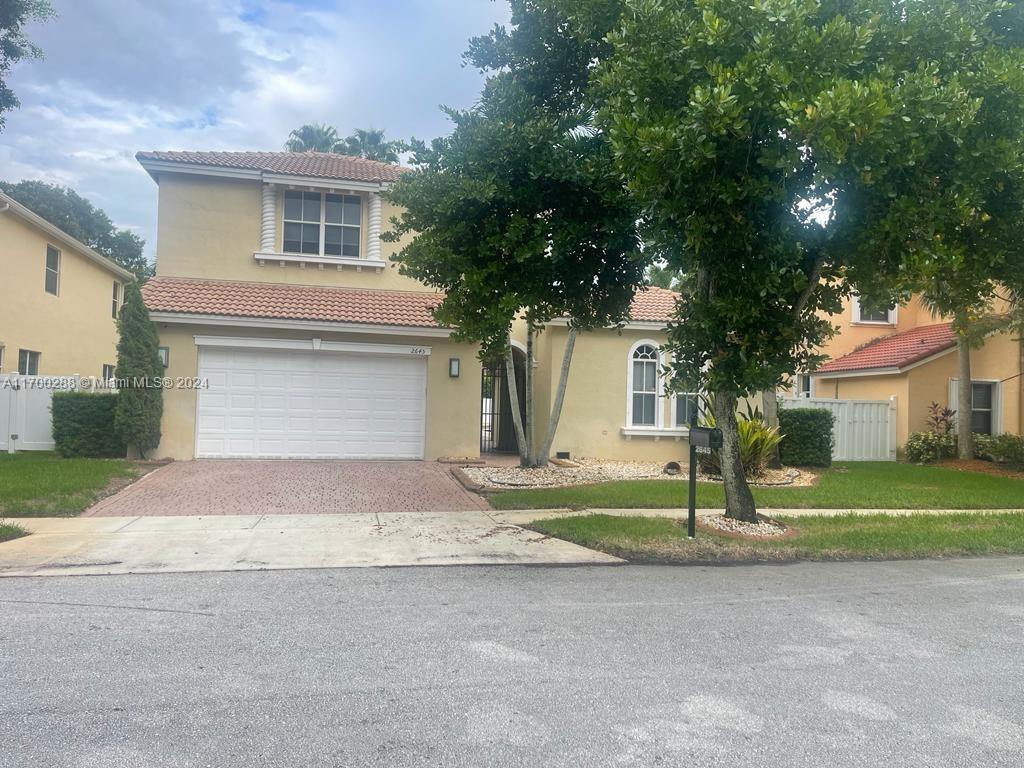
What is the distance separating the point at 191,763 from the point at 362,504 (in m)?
7.12

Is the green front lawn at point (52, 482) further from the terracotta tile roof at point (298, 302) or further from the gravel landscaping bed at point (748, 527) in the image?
the gravel landscaping bed at point (748, 527)

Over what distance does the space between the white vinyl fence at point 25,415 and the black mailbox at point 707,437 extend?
42.7 ft

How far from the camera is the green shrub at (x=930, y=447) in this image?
17344 millimetres

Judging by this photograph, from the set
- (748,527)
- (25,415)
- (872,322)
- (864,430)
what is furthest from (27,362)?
(872,322)

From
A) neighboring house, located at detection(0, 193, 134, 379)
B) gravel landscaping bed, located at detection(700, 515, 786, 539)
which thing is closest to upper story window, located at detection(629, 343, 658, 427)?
gravel landscaping bed, located at detection(700, 515, 786, 539)

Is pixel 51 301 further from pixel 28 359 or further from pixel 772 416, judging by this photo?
pixel 772 416

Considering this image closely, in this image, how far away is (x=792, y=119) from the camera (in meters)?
6.12

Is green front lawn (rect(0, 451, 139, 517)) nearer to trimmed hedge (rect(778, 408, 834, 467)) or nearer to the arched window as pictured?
the arched window

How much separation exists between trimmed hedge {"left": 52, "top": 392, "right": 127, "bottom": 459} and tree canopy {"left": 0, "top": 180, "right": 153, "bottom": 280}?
28.5 m

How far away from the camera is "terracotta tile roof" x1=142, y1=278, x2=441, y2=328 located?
1442 centimetres

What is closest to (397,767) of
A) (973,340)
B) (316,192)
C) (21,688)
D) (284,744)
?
(284,744)

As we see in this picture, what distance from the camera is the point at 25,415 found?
589 inches

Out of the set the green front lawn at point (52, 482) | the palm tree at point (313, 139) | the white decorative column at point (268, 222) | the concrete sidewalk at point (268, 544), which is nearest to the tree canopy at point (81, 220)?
the palm tree at point (313, 139)

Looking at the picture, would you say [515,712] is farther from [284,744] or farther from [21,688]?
[21,688]
